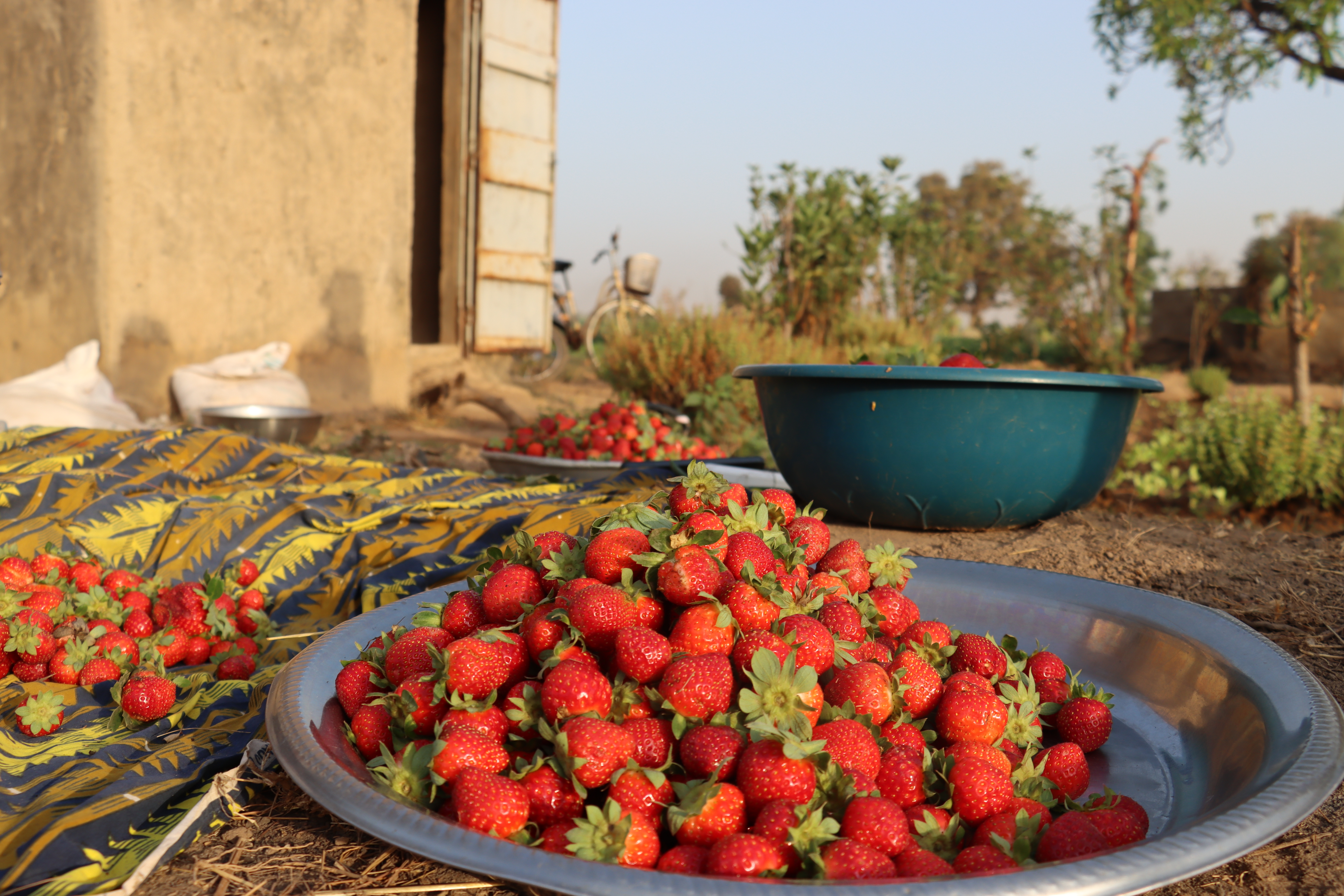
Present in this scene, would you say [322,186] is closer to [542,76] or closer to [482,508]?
[542,76]

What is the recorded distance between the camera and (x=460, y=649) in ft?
3.94

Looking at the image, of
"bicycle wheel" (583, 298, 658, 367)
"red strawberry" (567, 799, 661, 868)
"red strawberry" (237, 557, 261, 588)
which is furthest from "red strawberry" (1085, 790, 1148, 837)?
"bicycle wheel" (583, 298, 658, 367)

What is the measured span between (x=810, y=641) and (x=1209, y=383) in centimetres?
1024

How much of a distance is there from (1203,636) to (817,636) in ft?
2.23

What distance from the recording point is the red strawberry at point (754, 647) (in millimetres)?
1173

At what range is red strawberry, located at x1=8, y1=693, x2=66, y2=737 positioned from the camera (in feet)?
5.19

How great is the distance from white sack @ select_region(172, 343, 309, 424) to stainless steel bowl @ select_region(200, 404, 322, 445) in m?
0.14

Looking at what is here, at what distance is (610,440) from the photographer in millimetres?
4090

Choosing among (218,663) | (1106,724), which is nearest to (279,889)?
(218,663)

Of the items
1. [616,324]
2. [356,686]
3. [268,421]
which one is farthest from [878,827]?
[616,324]

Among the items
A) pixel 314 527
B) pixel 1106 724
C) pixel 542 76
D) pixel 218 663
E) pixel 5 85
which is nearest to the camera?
pixel 1106 724

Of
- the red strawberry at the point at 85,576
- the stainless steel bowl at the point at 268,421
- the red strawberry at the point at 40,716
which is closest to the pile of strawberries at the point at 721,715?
the red strawberry at the point at 40,716

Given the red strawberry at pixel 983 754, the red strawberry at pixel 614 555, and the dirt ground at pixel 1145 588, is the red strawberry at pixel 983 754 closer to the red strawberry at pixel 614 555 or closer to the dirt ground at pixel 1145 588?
the dirt ground at pixel 1145 588

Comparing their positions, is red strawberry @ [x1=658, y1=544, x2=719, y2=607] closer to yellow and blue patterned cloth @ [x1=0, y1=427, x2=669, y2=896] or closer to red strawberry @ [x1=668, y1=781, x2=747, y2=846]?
red strawberry @ [x1=668, y1=781, x2=747, y2=846]
